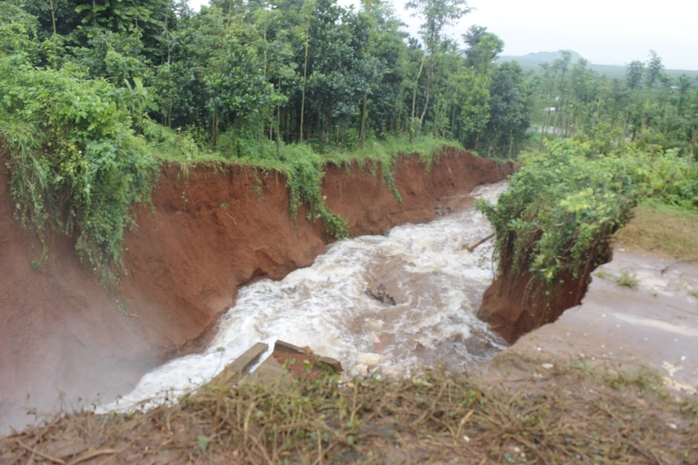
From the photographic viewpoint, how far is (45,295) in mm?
6488

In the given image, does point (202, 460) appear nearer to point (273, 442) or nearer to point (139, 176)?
point (273, 442)

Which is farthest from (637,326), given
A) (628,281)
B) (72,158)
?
(72,158)

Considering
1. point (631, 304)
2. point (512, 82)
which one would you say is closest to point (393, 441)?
point (631, 304)

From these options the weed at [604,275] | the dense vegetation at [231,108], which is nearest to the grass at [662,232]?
the dense vegetation at [231,108]

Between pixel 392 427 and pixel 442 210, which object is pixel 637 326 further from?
pixel 442 210

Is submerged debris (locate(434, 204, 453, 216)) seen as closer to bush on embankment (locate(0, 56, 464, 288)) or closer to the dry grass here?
bush on embankment (locate(0, 56, 464, 288))

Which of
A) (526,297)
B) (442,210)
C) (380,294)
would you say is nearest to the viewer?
(526,297)

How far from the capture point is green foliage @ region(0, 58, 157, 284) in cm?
629

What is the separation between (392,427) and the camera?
3.61m

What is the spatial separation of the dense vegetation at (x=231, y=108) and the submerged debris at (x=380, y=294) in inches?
114

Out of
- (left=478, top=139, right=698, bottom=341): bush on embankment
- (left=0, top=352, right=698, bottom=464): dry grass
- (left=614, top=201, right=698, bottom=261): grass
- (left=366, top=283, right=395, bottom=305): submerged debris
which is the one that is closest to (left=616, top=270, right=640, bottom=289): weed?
(left=478, top=139, right=698, bottom=341): bush on embankment

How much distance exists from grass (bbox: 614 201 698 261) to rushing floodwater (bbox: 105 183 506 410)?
2.76 metres

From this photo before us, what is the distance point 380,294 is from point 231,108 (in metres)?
5.43

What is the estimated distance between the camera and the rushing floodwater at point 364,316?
7840 millimetres
